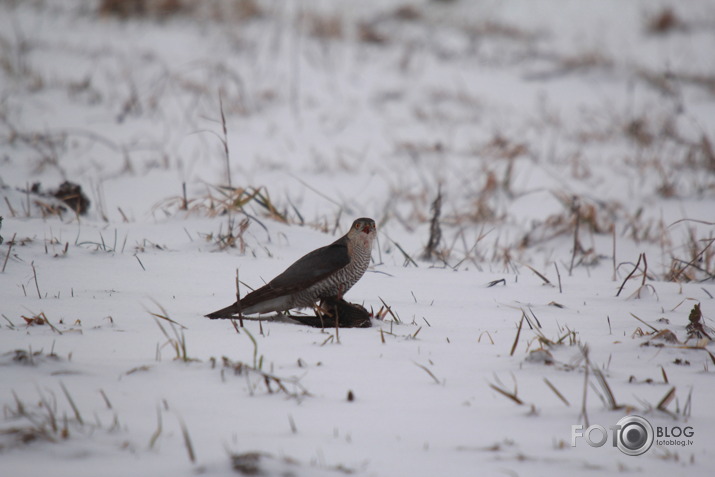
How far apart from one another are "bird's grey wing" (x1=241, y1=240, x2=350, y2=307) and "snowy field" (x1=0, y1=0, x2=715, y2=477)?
4.8 inches

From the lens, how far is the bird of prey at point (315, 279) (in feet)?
7.50

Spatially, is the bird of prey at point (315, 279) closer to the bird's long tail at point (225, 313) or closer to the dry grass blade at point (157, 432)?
the bird's long tail at point (225, 313)

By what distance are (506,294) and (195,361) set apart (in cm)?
162

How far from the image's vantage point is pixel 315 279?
7.61 ft

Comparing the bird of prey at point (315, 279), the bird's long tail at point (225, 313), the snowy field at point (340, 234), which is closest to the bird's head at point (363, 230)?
the bird of prey at point (315, 279)

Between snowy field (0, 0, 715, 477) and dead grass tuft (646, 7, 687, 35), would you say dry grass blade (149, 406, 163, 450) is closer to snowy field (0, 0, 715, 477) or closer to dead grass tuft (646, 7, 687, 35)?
snowy field (0, 0, 715, 477)

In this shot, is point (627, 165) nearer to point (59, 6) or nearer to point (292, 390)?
point (292, 390)

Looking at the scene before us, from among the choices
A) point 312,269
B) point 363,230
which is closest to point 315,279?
point 312,269

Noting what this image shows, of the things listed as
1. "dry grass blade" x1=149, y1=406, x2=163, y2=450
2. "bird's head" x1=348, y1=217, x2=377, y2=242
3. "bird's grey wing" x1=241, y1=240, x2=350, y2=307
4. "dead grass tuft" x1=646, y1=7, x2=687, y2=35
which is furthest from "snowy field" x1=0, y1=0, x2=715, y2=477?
"dead grass tuft" x1=646, y1=7, x2=687, y2=35

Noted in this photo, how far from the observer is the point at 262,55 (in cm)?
950

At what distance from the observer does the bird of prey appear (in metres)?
2.29

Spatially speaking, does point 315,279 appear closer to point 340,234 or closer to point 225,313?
point 225,313

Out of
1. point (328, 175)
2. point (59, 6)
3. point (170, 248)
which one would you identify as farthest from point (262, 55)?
point (170, 248)

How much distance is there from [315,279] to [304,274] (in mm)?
47
